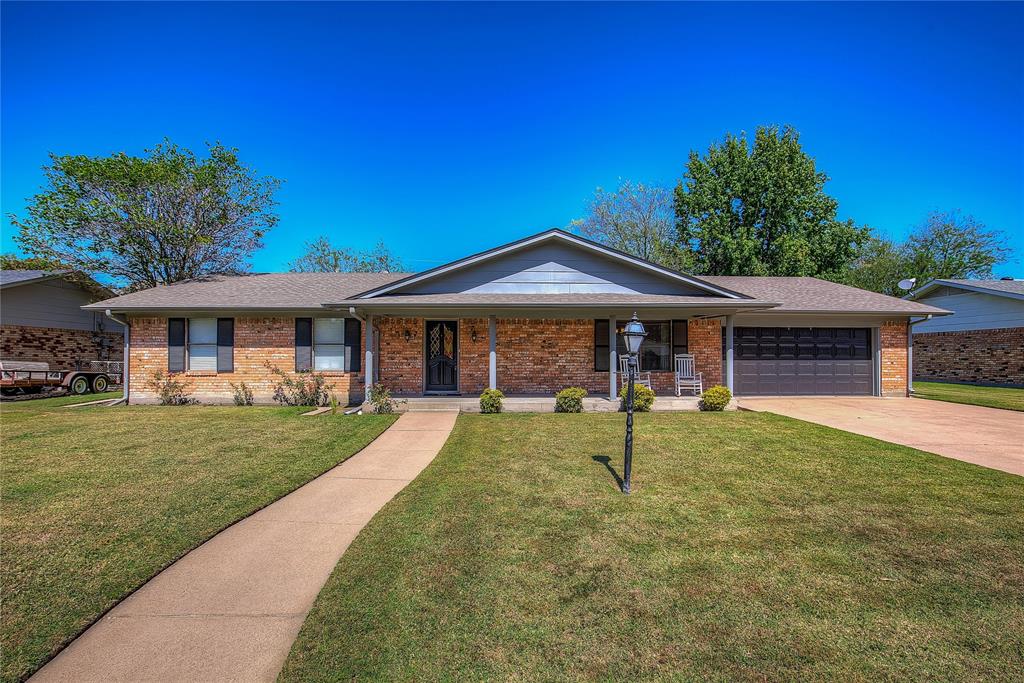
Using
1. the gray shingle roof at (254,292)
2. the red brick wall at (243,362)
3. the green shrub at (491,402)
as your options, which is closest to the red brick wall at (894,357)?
the green shrub at (491,402)

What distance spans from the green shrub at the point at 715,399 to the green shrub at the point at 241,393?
1179 cm

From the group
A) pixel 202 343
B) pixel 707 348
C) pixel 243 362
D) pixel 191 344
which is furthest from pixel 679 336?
pixel 191 344

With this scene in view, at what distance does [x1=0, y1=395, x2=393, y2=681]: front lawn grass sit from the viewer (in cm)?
292

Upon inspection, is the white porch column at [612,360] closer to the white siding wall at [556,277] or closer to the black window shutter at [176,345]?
the white siding wall at [556,277]

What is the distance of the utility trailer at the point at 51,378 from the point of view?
13359 mm

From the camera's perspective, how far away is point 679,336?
12.8 meters

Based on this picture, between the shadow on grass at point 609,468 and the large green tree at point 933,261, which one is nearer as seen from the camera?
the shadow on grass at point 609,468

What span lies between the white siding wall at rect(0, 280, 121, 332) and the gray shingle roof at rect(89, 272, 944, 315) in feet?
18.1

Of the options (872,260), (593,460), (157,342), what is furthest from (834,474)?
(872,260)

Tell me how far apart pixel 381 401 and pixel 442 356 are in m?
2.39

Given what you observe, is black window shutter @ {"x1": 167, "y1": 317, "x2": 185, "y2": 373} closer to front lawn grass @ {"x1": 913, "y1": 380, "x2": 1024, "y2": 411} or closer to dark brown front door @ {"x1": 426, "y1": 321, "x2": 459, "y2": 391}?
dark brown front door @ {"x1": 426, "y1": 321, "x2": 459, "y2": 391}

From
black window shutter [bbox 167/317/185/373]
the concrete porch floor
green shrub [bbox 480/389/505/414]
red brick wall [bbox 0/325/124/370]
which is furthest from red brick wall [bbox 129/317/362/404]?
red brick wall [bbox 0/325/124/370]

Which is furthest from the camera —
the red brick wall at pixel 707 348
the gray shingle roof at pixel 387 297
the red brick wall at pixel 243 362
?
the red brick wall at pixel 707 348

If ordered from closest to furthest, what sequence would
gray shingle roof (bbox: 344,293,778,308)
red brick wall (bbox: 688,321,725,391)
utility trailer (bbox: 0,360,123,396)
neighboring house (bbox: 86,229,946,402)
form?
gray shingle roof (bbox: 344,293,778,308) < neighboring house (bbox: 86,229,946,402) < red brick wall (bbox: 688,321,725,391) < utility trailer (bbox: 0,360,123,396)
